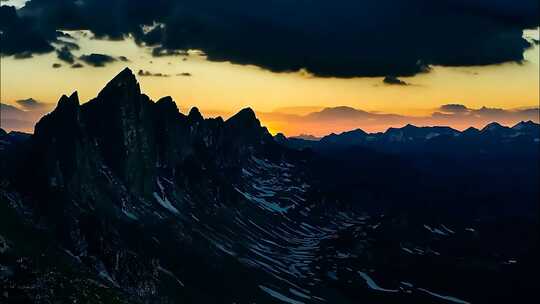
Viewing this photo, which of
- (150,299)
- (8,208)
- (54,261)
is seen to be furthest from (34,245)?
(150,299)

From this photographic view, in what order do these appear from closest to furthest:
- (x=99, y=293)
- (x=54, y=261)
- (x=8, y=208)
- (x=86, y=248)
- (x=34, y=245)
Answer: (x=99, y=293), (x=54, y=261), (x=34, y=245), (x=8, y=208), (x=86, y=248)

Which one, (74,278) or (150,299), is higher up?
(74,278)

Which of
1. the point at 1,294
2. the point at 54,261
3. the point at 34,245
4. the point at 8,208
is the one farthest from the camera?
the point at 8,208

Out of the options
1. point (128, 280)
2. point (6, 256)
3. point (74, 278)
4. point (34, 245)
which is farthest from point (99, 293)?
point (128, 280)

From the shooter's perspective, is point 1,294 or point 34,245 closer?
point 1,294

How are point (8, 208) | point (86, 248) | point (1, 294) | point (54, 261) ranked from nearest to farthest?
point (1, 294), point (54, 261), point (8, 208), point (86, 248)

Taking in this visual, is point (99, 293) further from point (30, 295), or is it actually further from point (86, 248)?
point (86, 248)

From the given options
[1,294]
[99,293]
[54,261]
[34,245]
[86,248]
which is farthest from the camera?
[86,248]

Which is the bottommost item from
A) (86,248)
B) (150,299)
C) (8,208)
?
(150,299)

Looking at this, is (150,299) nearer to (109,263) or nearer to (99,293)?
(109,263)
